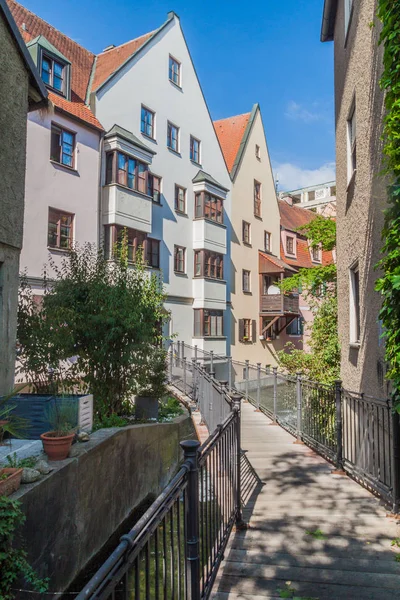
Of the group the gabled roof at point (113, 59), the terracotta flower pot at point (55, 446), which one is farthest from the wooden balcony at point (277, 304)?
the terracotta flower pot at point (55, 446)

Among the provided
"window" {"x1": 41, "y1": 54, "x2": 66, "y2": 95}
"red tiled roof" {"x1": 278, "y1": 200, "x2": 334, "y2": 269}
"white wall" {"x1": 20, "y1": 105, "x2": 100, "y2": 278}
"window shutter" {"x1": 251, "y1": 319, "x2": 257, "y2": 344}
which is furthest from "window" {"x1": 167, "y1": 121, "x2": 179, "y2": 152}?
"red tiled roof" {"x1": 278, "y1": 200, "x2": 334, "y2": 269}

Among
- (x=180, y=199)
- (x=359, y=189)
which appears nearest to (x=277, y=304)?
(x=180, y=199)

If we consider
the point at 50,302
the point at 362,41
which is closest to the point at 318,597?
the point at 50,302

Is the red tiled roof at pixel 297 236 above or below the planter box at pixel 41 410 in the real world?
above

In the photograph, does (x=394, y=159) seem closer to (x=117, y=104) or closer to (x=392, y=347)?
(x=392, y=347)

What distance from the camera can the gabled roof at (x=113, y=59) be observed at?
68.2 feet

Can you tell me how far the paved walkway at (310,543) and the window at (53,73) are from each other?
17.0 metres

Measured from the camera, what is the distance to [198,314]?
25031 mm

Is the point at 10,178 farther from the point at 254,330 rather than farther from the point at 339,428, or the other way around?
the point at 254,330

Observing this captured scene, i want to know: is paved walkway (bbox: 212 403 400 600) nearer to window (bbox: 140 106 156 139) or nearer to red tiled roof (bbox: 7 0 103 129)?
red tiled roof (bbox: 7 0 103 129)

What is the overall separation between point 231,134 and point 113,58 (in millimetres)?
11904

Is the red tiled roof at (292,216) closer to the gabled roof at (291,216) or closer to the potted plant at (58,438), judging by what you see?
the gabled roof at (291,216)

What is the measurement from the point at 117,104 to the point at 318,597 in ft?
68.6

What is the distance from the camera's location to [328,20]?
12367 mm
